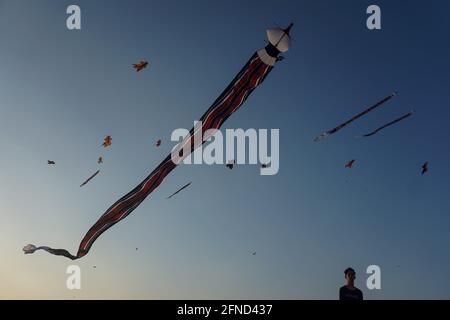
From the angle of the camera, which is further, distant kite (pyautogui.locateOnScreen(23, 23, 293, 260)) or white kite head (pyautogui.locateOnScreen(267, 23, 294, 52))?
distant kite (pyautogui.locateOnScreen(23, 23, 293, 260))

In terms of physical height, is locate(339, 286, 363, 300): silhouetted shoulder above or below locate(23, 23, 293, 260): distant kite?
below

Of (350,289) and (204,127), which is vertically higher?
(204,127)

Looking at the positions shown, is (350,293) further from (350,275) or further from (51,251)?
(51,251)

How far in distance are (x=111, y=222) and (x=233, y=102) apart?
853cm

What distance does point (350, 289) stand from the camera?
362 inches

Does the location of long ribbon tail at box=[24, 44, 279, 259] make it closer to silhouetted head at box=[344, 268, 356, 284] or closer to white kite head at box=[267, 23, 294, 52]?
white kite head at box=[267, 23, 294, 52]

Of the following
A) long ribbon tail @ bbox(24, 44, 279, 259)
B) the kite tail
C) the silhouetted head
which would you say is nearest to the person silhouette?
the silhouetted head

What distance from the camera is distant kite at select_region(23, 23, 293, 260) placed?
14.6 metres

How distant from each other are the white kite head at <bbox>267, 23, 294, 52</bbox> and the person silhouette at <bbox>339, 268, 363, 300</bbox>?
330 inches

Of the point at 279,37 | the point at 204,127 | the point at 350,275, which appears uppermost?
the point at 279,37

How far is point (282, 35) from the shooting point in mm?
14180

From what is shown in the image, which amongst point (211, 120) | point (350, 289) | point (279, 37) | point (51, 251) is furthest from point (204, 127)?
point (350, 289)

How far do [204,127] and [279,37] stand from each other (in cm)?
489
